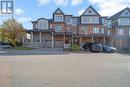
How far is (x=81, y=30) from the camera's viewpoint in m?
72.4

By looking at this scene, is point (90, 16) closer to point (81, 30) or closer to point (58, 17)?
point (81, 30)

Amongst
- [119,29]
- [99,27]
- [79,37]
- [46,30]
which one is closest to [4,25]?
[46,30]

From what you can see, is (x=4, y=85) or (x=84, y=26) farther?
(x=84, y=26)

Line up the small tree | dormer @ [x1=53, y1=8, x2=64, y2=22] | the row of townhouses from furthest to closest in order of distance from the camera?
dormer @ [x1=53, y1=8, x2=64, y2=22] → the row of townhouses → the small tree

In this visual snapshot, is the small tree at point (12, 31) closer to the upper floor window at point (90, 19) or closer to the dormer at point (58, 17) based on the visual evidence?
the dormer at point (58, 17)

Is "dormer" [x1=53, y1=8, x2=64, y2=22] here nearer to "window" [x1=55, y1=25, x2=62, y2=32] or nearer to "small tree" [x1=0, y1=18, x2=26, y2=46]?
"window" [x1=55, y1=25, x2=62, y2=32]

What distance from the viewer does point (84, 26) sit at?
2837 inches

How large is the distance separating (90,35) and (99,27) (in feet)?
17.9

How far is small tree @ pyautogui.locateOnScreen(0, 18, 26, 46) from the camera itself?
213 ft

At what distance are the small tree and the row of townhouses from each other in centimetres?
237

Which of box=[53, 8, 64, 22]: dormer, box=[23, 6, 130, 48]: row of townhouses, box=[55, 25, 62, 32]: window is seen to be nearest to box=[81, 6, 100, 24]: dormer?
box=[23, 6, 130, 48]: row of townhouses

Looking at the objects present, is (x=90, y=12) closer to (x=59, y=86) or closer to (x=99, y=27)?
(x=99, y=27)

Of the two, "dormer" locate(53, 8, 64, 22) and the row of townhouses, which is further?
"dormer" locate(53, 8, 64, 22)

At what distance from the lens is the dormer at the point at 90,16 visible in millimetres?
71750
